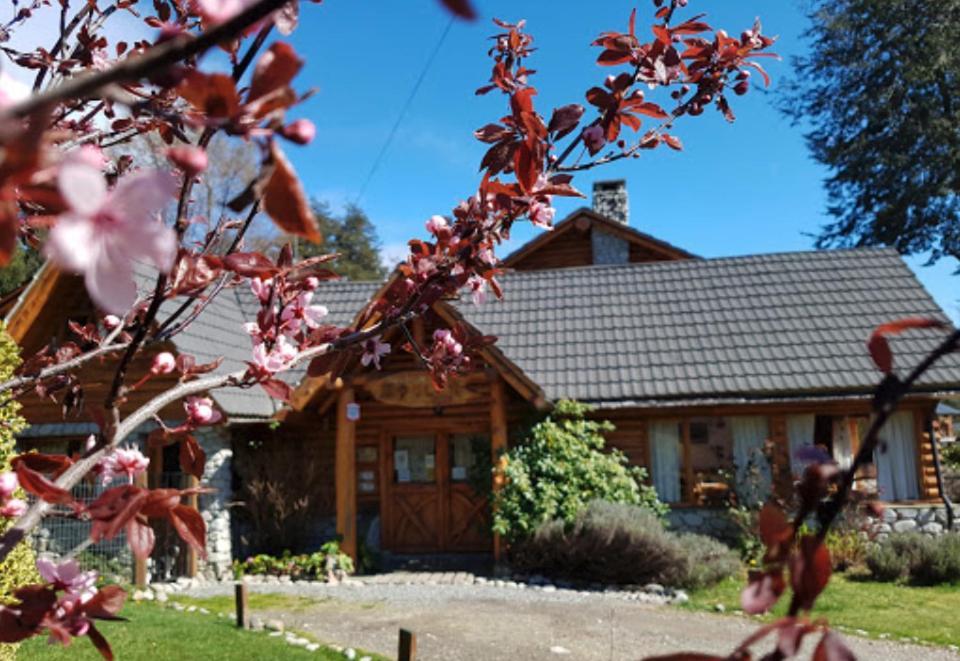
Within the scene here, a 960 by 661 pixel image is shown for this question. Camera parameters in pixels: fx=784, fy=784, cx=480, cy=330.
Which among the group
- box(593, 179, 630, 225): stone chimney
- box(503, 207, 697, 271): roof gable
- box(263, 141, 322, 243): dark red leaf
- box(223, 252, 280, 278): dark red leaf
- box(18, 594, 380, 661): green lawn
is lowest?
box(18, 594, 380, 661): green lawn

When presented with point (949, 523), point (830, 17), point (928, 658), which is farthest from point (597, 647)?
point (830, 17)

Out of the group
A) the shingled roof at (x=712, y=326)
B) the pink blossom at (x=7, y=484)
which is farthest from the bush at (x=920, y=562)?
the pink blossom at (x=7, y=484)

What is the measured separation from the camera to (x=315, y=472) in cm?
1273

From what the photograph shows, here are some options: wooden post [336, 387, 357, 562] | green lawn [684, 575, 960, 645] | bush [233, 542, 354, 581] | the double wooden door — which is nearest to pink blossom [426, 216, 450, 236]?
green lawn [684, 575, 960, 645]

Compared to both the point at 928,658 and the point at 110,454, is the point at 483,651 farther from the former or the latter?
the point at 110,454

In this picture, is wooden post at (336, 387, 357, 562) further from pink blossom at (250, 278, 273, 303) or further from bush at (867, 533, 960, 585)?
pink blossom at (250, 278, 273, 303)

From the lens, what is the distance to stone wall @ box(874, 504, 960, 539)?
37.8 ft

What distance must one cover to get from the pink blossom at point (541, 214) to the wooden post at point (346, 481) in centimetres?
983

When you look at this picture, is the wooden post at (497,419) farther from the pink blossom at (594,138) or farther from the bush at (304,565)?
the pink blossom at (594,138)

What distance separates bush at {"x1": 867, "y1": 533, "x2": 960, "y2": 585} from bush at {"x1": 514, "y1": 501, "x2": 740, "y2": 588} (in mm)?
1801

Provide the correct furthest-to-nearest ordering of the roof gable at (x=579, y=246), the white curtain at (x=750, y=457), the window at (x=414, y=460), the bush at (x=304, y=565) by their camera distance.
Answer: the roof gable at (x=579, y=246)
the window at (x=414, y=460)
the white curtain at (x=750, y=457)
the bush at (x=304, y=565)

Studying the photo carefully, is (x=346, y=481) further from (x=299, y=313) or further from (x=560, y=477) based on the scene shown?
(x=299, y=313)

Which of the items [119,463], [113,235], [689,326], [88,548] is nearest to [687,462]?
[689,326]

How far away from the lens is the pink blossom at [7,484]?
115 centimetres
